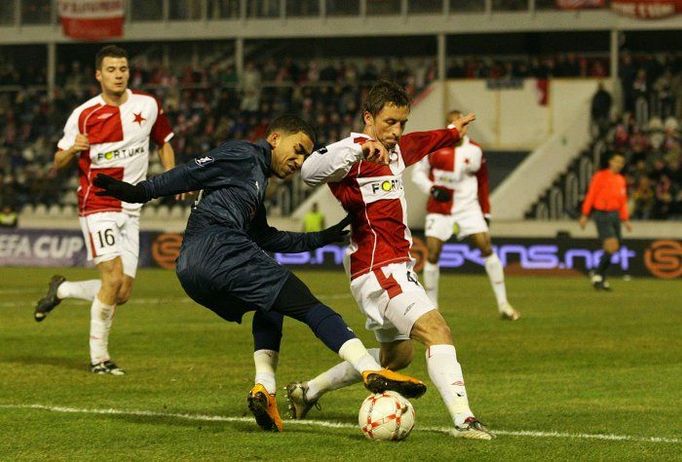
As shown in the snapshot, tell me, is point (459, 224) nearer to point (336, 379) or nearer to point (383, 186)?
point (336, 379)

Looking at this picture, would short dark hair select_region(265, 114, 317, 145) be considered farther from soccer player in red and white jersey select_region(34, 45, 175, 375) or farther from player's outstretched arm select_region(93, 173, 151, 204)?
soccer player in red and white jersey select_region(34, 45, 175, 375)

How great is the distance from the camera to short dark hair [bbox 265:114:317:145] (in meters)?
8.92

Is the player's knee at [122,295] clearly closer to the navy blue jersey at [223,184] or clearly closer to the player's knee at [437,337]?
the navy blue jersey at [223,184]

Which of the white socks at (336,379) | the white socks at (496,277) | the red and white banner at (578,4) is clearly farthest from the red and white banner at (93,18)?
the white socks at (336,379)

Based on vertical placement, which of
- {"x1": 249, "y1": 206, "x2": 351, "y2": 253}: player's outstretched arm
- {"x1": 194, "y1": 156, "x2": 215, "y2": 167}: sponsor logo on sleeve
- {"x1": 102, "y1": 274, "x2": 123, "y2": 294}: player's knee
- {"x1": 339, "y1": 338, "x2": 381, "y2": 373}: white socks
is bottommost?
{"x1": 102, "y1": 274, "x2": 123, "y2": 294}: player's knee

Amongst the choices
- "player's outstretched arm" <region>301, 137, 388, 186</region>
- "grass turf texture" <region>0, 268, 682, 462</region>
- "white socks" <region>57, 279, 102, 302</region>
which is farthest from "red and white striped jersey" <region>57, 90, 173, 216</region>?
"player's outstretched arm" <region>301, 137, 388, 186</region>

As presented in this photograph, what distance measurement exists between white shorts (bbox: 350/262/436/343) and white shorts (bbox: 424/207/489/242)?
988cm

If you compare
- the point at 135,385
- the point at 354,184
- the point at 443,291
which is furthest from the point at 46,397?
the point at 443,291

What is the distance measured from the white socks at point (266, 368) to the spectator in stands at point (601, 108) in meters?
29.7

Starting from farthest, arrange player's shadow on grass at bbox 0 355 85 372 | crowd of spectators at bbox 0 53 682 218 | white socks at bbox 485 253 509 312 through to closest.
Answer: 1. crowd of spectators at bbox 0 53 682 218
2. white socks at bbox 485 253 509 312
3. player's shadow on grass at bbox 0 355 85 372

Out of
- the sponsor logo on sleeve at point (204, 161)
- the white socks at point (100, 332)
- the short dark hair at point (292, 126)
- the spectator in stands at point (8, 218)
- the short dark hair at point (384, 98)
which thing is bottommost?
the spectator in stands at point (8, 218)

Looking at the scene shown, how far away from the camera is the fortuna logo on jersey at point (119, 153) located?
12547mm

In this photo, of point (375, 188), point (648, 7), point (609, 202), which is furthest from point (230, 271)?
point (648, 7)

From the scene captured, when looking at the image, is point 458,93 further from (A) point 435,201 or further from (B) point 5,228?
(A) point 435,201
